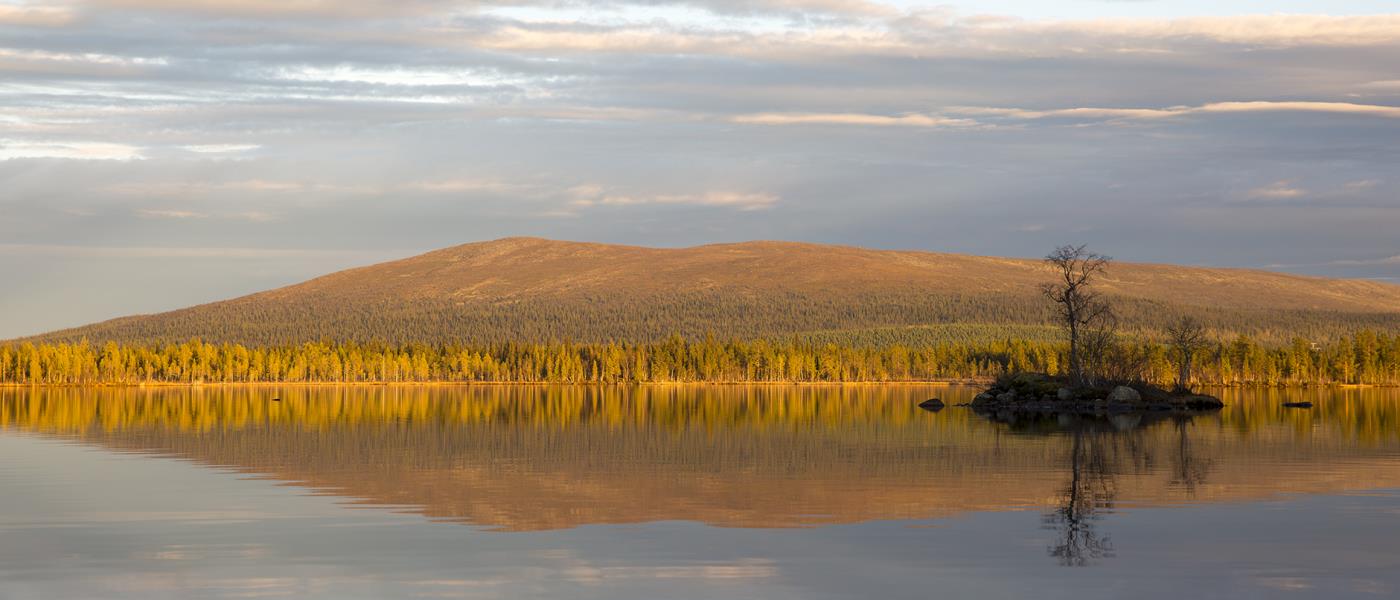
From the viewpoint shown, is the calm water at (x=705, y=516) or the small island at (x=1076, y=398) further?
the small island at (x=1076, y=398)

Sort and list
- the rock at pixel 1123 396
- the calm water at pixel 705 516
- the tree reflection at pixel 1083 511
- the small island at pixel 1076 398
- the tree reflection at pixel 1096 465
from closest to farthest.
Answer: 1. the calm water at pixel 705 516
2. the tree reflection at pixel 1083 511
3. the tree reflection at pixel 1096 465
4. the small island at pixel 1076 398
5. the rock at pixel 1123 396

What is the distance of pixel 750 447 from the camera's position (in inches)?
2717

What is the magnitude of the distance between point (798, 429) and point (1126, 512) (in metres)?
48.1

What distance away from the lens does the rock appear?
120 metres

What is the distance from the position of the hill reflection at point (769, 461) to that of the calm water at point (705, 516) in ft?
0.82

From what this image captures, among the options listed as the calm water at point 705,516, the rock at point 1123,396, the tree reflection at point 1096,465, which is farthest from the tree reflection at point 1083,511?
the rock at point 1123,396

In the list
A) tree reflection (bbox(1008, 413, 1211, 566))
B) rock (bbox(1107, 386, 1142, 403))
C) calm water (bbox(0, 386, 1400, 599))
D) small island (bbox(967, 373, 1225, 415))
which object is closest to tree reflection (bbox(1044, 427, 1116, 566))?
tree reflection (bbox(1008, 413, 1211, 566))

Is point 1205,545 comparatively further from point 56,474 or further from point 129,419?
point 129,419

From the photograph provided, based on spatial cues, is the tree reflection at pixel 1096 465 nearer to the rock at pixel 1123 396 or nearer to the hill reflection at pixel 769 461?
the hill reflection at pixel 769 461

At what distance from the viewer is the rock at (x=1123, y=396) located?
395 ft

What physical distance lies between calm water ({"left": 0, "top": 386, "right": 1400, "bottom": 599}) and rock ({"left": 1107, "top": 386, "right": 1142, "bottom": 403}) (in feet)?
142

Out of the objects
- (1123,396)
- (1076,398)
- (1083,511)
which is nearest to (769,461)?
(1083,511)

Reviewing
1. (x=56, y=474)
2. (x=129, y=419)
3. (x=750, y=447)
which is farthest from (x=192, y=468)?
(x=129, y=419)

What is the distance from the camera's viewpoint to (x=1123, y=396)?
4754 inches
